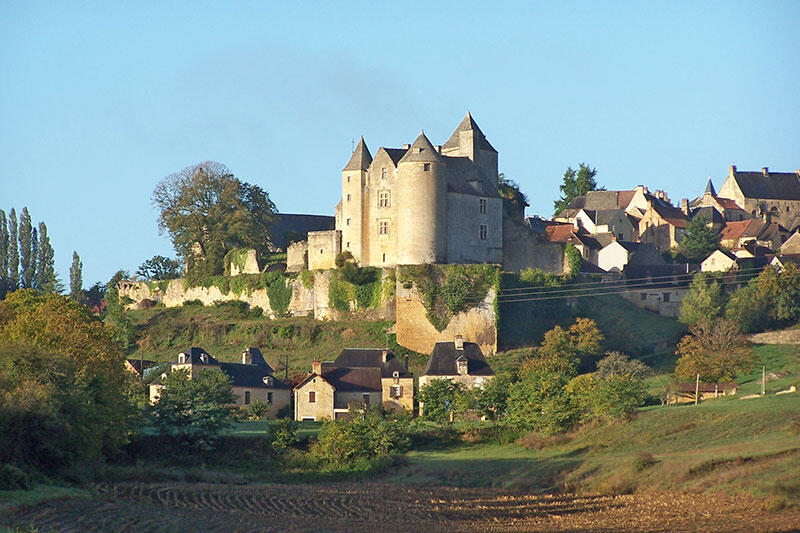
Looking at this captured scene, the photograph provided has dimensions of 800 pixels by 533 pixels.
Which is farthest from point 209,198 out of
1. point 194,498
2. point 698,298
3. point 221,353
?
point 194,498

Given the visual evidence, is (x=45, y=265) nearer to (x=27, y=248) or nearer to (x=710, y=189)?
(x=27, y=248)

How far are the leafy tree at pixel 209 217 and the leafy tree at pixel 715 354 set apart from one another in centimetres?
2618

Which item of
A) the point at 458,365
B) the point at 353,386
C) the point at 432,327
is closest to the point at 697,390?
the point at 458,365

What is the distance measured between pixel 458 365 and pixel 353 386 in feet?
16.3

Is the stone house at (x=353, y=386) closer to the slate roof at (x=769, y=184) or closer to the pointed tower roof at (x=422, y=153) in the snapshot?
the pointed tower roof at (x=422, y=153)

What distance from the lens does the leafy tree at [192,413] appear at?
59406 mm

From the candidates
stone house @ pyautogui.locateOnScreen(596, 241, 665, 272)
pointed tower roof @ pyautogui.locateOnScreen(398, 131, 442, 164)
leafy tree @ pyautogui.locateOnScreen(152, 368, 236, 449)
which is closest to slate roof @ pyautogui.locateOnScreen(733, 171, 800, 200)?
stone house @ pyautogui.locateOnScreen(596, 241, 665, 272)

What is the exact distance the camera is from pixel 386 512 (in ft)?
140

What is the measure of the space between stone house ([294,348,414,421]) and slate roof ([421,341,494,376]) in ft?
4.11

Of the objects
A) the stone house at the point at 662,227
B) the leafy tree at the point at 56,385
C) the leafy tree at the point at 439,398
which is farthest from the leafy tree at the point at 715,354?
the leafy tree at the point at 56,385

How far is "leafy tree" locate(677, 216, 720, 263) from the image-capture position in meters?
91.7

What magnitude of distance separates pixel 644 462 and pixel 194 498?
554 inches

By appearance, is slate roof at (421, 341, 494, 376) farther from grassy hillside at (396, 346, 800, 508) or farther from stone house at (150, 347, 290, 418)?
grassy hillside at (396, 346, 800, 508)

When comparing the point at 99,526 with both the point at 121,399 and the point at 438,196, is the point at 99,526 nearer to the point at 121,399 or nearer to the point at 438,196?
the point at 121,399
